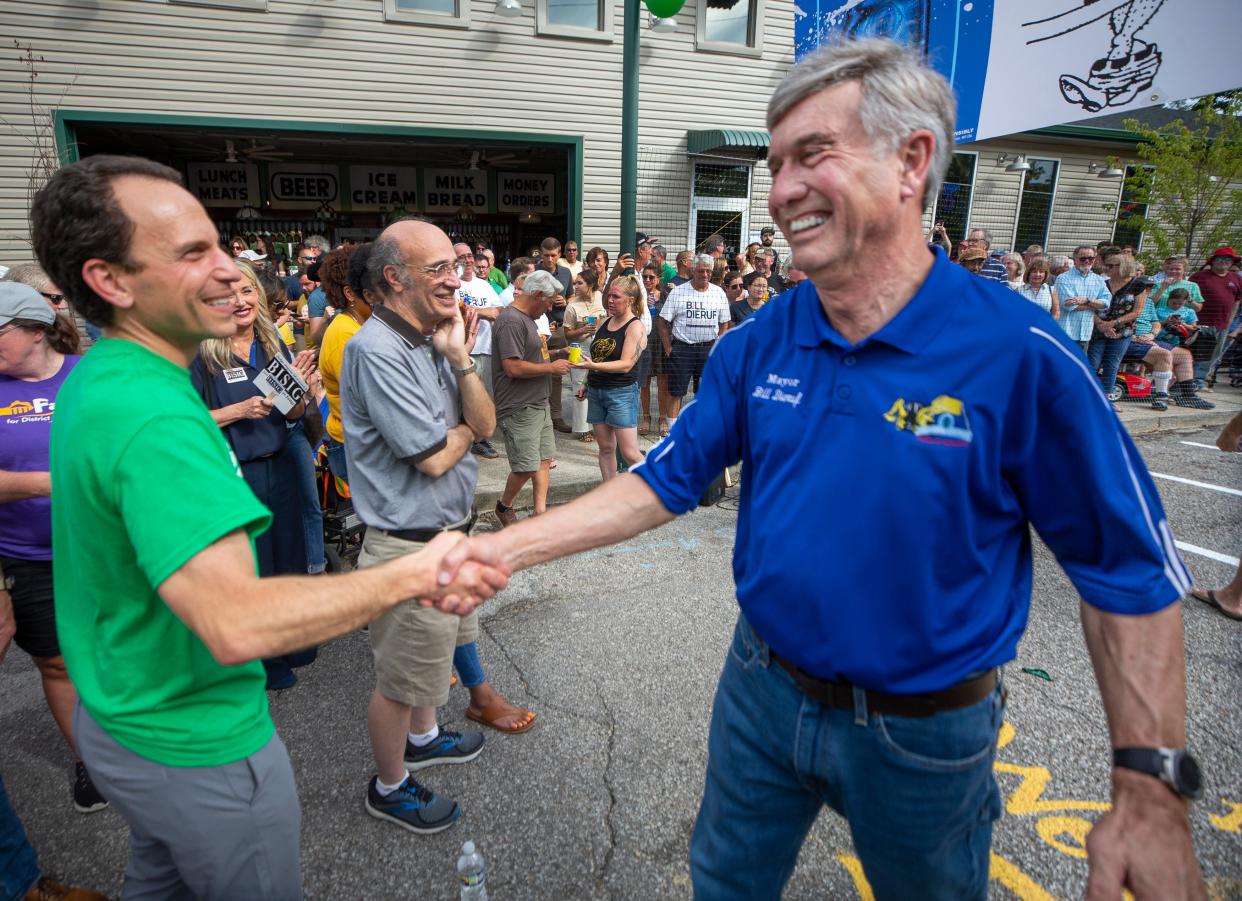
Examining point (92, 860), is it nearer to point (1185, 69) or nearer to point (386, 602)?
point (386, 602)

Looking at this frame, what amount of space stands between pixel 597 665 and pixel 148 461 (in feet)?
8.75

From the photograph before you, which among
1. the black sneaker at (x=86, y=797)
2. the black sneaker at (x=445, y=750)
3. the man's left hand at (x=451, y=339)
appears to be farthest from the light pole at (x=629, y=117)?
the black sneaker at (x=86, y=797)

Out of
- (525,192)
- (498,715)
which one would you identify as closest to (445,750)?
(498,715)

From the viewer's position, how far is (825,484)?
1377mm

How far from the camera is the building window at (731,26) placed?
12.0 metres

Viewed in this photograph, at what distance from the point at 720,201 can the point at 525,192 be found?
18.6 feet

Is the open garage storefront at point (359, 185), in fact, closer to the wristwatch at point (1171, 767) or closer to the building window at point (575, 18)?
the building window at point (575, 18)

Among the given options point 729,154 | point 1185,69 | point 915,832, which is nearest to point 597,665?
point 915,832

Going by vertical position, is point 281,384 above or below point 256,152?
below

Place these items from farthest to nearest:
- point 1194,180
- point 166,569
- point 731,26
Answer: point 1194,180
point 731,26
point 166,569

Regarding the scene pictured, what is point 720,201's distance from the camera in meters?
13.0

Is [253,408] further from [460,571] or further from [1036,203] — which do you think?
[1036,203]

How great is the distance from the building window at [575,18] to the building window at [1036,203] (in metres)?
9.10

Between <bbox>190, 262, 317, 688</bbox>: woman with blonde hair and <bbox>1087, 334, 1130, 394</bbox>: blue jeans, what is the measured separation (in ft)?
32.4
